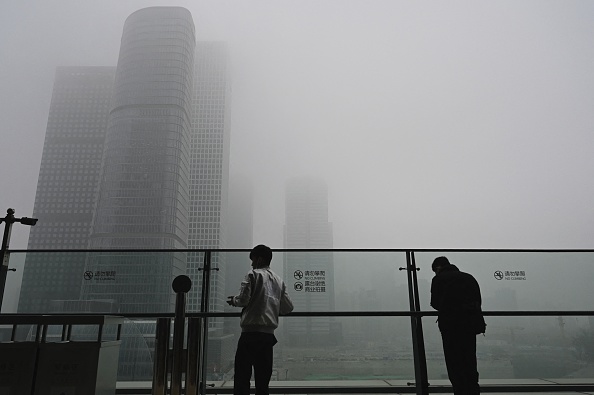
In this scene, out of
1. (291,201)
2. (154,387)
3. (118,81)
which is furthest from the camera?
(118,81)

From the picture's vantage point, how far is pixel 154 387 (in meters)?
1.90

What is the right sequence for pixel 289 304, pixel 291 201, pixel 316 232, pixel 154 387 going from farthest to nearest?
pixel 291 201
pixel 316 232
pixel 289 304
pixel 154 387

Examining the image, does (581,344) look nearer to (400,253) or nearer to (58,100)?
(400,253)

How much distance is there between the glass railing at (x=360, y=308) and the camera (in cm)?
331

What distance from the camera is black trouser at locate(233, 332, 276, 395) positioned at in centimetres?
245

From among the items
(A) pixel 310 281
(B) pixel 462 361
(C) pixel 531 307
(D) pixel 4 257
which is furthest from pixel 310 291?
(D) pixel 4 257

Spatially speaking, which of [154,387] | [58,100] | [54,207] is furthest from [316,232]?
[58,100]

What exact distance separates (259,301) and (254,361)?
37 centimetres

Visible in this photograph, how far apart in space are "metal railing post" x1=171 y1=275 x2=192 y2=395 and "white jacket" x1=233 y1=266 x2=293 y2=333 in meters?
0.59

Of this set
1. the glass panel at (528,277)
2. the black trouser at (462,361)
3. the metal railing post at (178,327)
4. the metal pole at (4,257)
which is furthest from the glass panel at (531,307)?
the metal pole at (4,257)

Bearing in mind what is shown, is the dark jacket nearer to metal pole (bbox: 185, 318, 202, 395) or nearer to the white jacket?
the white jacket

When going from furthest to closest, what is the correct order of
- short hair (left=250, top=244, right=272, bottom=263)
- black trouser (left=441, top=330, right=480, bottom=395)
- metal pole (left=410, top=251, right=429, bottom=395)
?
metal pole (left=410, top=251, right=429, bottom=395) < black trouser (left=441, top=330, right=480, bottom=395) < short hair (left=250, top=244, right=272, bottom=263)

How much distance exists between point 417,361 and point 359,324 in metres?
0.55

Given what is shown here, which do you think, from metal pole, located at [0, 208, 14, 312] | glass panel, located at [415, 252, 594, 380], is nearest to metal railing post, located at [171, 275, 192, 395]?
glass panel, located at [415, 252, 594, 380]
